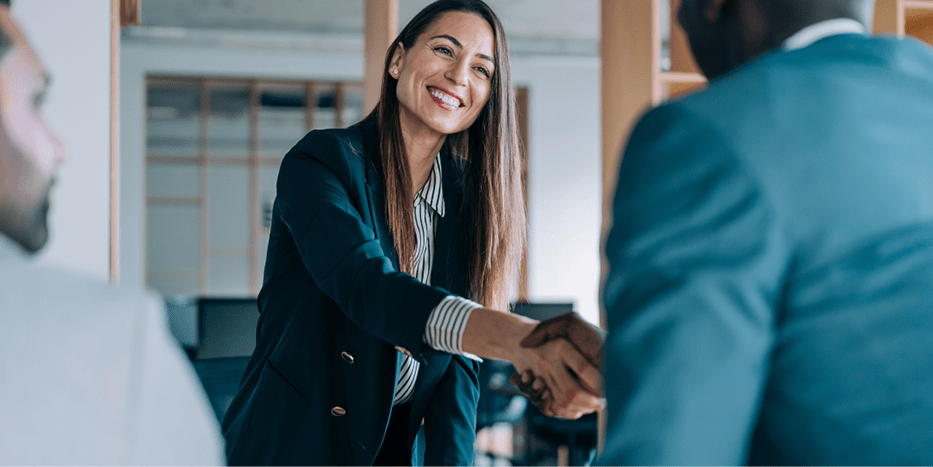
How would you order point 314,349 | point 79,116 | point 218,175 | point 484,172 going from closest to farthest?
point 314,349, point 484,172, point 79,116, point 218,175

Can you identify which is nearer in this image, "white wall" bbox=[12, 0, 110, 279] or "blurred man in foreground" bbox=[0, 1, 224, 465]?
"blurred man in foreground" bbox=[0, 1, 224, 465]

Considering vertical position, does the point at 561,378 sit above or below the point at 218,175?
below

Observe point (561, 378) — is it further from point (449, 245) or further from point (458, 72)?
point (458, 72)

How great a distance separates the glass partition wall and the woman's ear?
7.00 meters

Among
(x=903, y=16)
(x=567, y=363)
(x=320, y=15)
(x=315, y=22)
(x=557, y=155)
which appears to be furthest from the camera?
(x=557, y=155)

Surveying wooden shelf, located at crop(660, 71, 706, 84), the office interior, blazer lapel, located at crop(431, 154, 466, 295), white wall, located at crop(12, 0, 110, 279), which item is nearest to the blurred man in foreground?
blazer lapel, located at crop(431, 154, 466, 295)

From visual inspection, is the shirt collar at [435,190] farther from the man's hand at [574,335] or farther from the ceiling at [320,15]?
the ceiling at [320,15]

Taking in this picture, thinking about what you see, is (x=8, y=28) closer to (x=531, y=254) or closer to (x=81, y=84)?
(x=81, y=84)

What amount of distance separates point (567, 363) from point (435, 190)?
624 mm

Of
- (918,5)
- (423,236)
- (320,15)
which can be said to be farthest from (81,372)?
(320,15)

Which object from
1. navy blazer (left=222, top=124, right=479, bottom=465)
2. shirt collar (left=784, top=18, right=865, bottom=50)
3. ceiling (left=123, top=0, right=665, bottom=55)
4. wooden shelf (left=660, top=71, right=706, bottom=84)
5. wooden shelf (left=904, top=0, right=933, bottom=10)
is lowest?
navy blazer (left=222, top=124, right=479, bottom=465)

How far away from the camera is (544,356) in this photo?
100cm

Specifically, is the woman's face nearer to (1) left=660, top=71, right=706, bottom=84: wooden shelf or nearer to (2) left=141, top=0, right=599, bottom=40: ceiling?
(1) left=660, top=71, right=706, bottom=84: wooden shelf

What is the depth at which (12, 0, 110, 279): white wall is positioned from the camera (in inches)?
90.4
